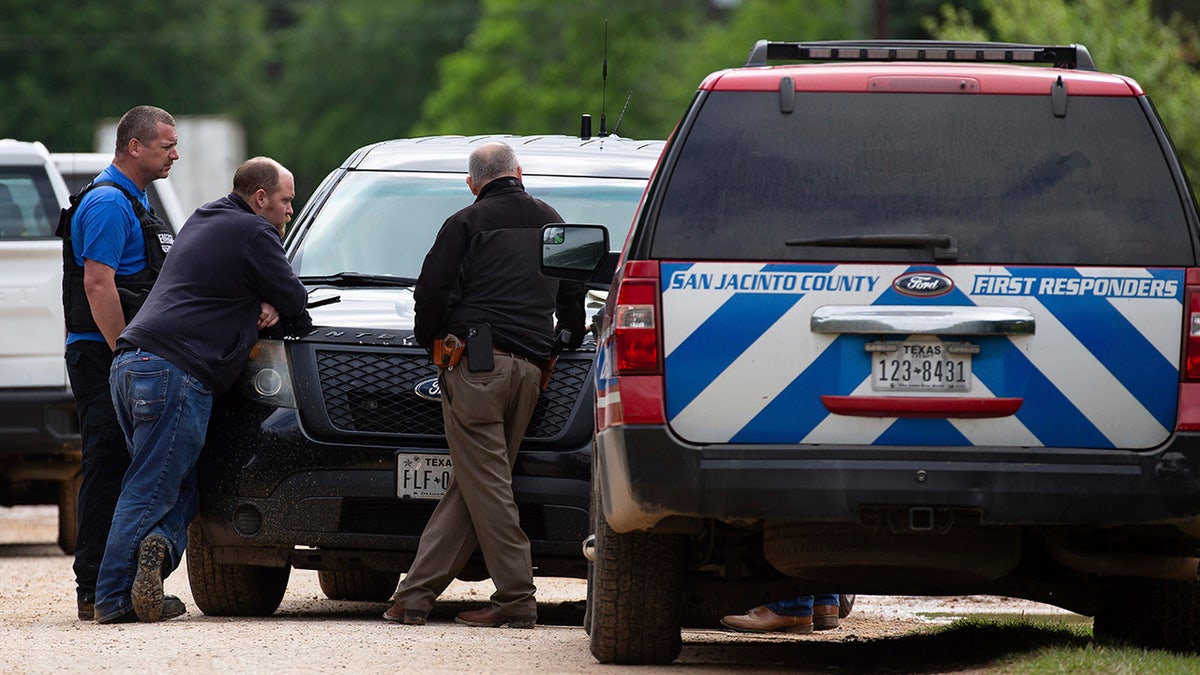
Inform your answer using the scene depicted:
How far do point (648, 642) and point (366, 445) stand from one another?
5.90 feet

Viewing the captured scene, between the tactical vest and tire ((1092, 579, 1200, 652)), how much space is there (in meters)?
3.99

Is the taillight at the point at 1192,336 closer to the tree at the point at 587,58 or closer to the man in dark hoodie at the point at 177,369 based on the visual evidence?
the man in dark hoodie at the point at 177,369

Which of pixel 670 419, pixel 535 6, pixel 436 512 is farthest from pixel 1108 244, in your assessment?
pixel 535 6

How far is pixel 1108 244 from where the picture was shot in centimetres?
579

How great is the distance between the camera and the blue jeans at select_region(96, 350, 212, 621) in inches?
316

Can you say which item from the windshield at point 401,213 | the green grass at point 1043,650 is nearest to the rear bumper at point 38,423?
the windshield at point 401,213

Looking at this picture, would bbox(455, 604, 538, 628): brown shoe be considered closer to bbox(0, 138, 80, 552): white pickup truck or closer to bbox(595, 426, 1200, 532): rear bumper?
bbox(595, 426, 1200, 532): rear bumper

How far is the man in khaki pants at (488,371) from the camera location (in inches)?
310

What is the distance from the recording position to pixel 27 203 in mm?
12594

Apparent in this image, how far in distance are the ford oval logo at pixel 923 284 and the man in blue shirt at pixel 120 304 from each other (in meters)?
3.69

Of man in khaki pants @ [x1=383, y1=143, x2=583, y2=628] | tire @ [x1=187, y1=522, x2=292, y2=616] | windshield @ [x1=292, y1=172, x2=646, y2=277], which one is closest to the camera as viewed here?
man in khaki pants @ [x1=383, y1=143, x2=583, y2=628]

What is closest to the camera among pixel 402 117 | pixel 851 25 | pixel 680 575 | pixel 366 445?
pixel 680 575

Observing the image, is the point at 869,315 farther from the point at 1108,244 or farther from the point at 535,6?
the point at 535,6

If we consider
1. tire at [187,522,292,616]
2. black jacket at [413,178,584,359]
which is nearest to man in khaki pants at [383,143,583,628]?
black jacket at [413,178,584,359]
